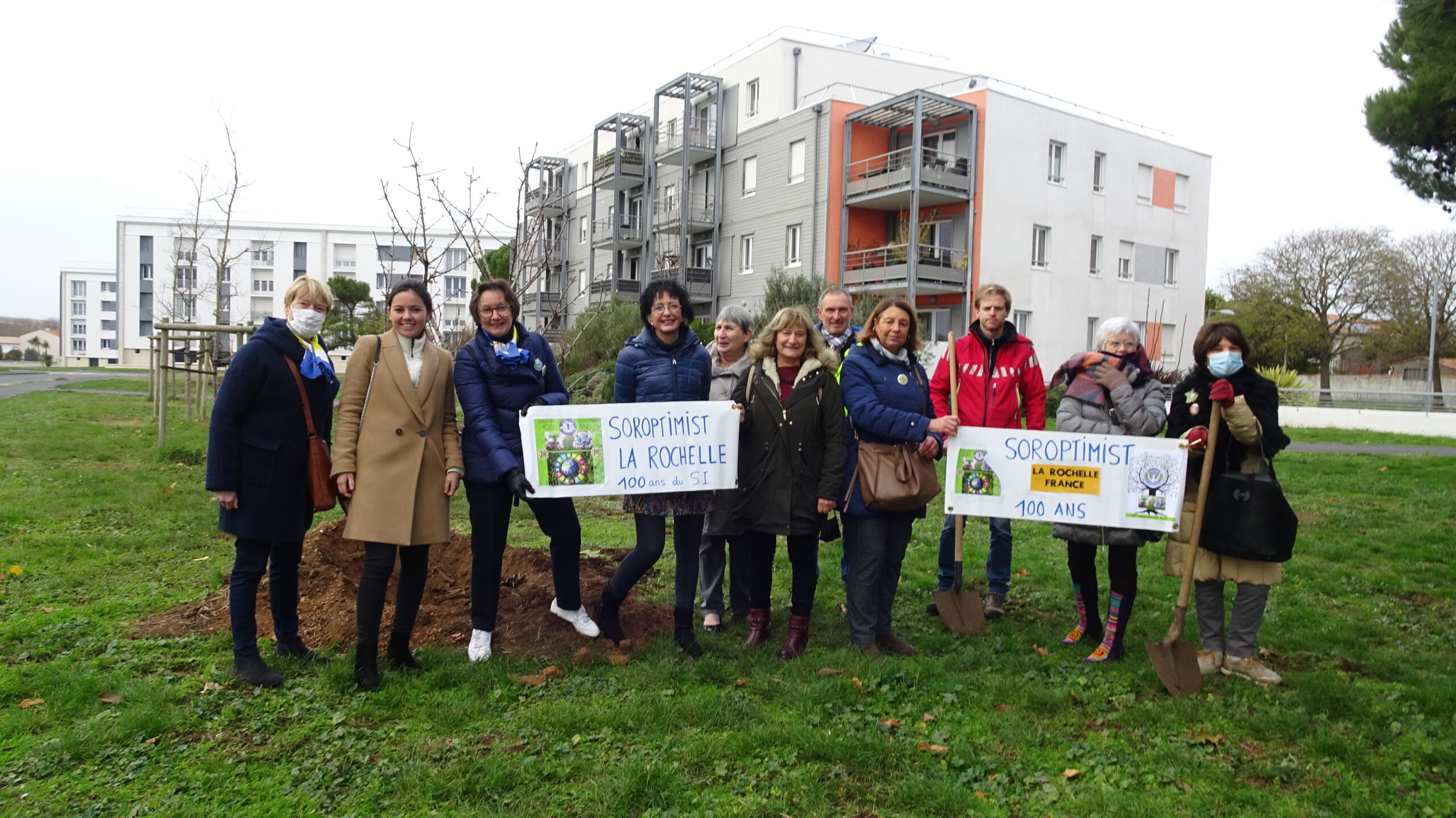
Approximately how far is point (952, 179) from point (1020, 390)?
2398 cm

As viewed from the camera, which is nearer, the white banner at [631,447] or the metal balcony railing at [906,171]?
the white banner at [631,447]

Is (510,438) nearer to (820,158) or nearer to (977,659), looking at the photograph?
(977,659)

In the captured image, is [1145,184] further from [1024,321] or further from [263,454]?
[263,454]

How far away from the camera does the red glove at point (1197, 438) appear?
493 cm

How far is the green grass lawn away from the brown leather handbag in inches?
35.3

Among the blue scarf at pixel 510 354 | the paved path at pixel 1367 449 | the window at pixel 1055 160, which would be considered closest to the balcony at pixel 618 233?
the window at pixel 1055 160

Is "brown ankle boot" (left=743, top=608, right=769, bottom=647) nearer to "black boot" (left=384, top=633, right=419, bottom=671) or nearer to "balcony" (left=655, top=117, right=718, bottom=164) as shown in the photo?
"black boot" (left=384, top=633, right=419, bottom=671)

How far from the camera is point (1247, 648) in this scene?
496 cm

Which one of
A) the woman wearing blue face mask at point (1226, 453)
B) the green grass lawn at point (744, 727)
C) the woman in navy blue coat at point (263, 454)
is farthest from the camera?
the woman wearing blue face mask at point (1226, 453)

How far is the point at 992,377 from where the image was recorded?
588 cm

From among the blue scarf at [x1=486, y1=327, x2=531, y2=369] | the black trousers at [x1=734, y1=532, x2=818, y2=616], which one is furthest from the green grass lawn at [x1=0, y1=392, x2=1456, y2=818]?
the blue scarf at [x1=486, y1=327, x2=531, y2=369]

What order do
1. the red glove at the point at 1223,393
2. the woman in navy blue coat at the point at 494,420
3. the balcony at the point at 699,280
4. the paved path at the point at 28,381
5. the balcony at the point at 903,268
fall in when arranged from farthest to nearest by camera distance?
the balcony at the point at 699,280 < the paved path at the point at 28,381 < the balcony at the point at 903,268 < the woman in navy blue coat at the point at 494,420 < the red glove at the point at 1223,393

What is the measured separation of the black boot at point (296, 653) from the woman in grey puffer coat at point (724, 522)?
7.12 feet

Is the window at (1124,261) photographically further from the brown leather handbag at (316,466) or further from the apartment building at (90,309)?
the apartment building at (90,309)
